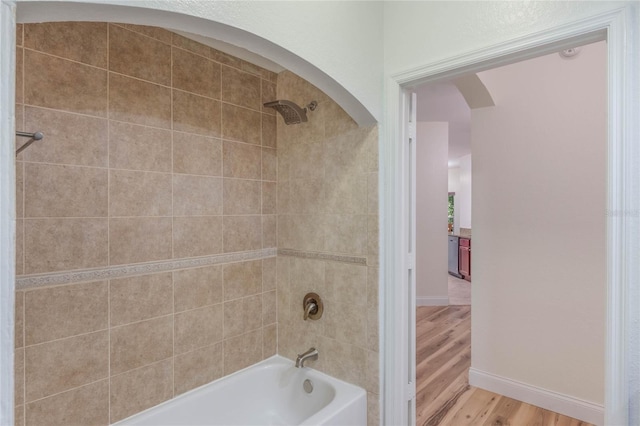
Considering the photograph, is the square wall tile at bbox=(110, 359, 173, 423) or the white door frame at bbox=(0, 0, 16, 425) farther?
the square wall tile at bbox=(110, 359, 173, 423)

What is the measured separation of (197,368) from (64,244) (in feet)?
3.15

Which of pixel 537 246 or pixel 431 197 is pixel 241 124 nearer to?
pixel 537 246

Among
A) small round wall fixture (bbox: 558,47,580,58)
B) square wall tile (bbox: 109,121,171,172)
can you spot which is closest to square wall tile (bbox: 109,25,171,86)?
square wall tile (bbox: 109,121,171,172)

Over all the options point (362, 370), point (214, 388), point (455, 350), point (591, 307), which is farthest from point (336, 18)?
point (455, 350)

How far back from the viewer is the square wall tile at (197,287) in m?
1.88

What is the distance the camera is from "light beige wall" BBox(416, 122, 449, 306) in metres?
5.14

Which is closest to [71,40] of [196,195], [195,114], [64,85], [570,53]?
[64,85]

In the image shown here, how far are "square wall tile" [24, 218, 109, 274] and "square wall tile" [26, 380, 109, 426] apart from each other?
1.76ft

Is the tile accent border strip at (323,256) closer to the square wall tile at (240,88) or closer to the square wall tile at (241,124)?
the square wall tile at (241,124)

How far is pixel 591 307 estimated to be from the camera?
239 cm

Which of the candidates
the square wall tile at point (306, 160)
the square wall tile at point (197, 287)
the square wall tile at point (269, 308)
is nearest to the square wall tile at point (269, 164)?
the square wall tile at point (306, 160)

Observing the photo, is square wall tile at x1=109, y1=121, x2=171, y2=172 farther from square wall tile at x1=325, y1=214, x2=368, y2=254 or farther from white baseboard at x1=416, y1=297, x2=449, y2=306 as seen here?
white baseboard at x1=416, y1=297, x2=449, y2=306

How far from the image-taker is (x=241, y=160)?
2.18 meters

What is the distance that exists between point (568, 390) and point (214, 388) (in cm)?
242
